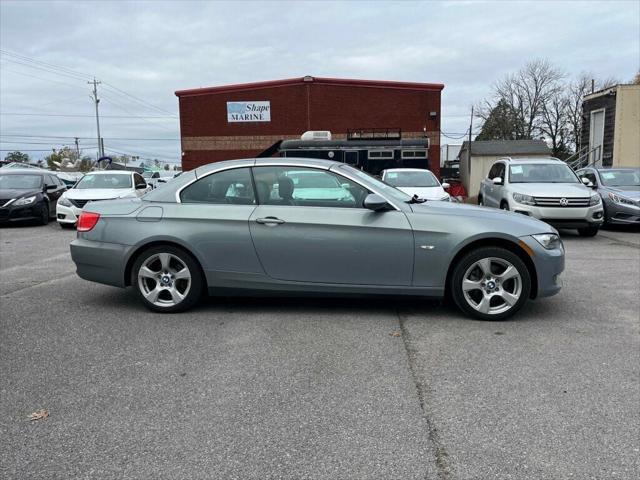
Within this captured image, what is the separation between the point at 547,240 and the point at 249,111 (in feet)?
101

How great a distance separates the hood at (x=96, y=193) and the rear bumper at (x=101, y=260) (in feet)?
28.9

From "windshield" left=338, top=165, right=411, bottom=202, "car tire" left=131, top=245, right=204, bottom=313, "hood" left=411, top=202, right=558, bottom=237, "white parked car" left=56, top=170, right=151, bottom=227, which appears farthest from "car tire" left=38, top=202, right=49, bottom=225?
"hood" left=411, top=202, right=558, bottom=237

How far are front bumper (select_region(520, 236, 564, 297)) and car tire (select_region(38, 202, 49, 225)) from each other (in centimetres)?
1352

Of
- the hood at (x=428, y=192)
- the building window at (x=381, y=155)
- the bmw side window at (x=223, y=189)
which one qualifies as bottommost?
the hood at (x=428, y=192)

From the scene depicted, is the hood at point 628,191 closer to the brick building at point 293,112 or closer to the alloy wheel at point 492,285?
the alloy wheel at point 492,285

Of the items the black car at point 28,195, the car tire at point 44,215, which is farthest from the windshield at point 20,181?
the car tire at point 44,215

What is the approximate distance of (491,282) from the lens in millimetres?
5164

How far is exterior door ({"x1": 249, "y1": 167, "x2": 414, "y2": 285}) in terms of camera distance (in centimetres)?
514

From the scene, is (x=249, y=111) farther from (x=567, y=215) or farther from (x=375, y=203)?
(x=375, y=203)

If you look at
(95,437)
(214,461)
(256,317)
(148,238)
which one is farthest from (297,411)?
(148,238)

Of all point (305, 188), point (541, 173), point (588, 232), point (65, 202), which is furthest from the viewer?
point (65, 202)

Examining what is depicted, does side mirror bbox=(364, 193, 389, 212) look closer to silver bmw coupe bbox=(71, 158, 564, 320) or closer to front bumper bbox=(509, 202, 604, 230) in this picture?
silver bmw coupe bbox=(71, 158, 564, 320)

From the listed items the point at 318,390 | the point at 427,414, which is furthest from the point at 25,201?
the point at 427,414

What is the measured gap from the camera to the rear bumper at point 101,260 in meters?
5.49
